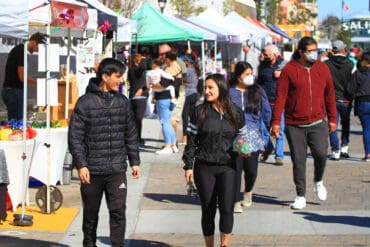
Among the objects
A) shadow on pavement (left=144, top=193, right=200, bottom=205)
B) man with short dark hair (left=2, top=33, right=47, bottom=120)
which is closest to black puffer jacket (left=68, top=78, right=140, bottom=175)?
shadow on pavement (left=144, top=193, right=200, bottom=205)

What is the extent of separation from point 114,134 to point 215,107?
918mm

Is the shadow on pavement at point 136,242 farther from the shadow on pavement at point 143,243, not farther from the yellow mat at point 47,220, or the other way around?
the yellow mat at point 47,220

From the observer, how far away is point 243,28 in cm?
3662

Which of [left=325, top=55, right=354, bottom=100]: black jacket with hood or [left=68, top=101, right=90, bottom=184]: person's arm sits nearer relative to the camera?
[left=68, top=101, right=90, bottom=184]: person's arm

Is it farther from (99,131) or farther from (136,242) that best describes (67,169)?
(99,131)

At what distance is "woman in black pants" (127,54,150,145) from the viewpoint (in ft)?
53.4

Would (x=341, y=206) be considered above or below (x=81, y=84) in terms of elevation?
below

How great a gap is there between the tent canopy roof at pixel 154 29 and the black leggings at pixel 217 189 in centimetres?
1635

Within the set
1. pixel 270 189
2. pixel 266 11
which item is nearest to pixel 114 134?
pixel 270 189

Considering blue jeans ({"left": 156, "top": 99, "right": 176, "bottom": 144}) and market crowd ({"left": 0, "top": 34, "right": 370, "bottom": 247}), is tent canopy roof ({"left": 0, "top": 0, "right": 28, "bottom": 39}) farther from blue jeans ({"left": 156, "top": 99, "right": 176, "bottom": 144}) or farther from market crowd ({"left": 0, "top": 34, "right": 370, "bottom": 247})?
blue jeans ({"left": 156, "top": 99, "right": 176, "bottom": 144})

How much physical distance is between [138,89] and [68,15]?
17.8ft

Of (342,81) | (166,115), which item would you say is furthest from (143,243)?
(342,81)

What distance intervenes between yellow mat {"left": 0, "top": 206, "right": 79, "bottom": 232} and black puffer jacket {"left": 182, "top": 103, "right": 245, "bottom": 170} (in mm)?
2199

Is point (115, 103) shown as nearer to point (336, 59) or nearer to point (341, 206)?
point (341, 206)
